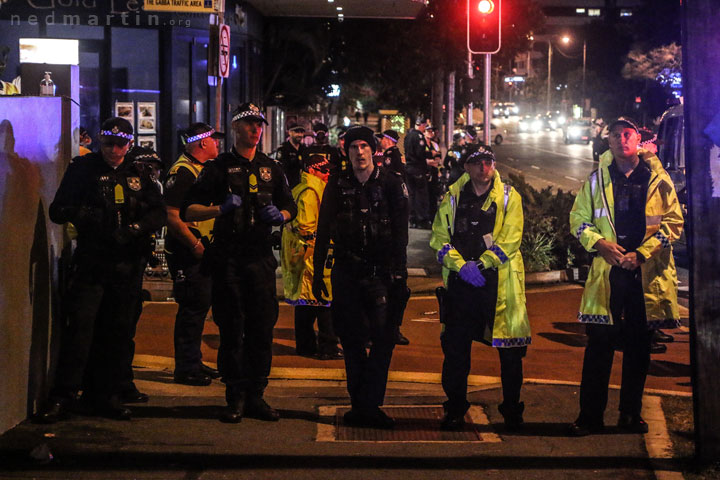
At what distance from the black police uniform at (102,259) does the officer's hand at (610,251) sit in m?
2.89

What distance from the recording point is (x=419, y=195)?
62.3 ft

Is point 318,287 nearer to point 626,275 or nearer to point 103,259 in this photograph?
point 103,259

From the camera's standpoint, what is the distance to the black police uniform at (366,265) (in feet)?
22.1

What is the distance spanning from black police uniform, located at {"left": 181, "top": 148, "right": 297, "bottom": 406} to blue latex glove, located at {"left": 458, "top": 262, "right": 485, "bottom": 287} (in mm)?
1284

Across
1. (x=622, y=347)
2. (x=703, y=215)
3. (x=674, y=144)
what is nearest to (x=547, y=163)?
(x=674, y=144)

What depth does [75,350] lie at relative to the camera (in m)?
6.79

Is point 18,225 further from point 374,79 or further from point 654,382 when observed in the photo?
point 374,79

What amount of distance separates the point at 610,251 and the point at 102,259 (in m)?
3.29

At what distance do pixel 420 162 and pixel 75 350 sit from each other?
40.6 ft

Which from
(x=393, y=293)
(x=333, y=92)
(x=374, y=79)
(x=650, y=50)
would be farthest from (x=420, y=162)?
(x=650, y=50)

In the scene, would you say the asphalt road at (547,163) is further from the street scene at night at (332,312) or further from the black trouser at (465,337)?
Answer: the black trouser at (465,337)

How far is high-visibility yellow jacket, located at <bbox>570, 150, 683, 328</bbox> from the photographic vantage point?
262 inches

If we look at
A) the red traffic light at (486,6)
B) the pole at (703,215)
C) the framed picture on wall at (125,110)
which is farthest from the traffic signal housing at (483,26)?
the pole at (703,215)

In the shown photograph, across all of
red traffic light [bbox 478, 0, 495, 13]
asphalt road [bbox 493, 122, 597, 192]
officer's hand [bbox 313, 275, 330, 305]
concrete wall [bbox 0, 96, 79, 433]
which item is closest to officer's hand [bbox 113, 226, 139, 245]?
concrete wall [bbox 0, 96, 79, 433]
